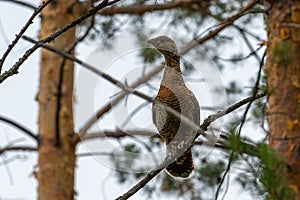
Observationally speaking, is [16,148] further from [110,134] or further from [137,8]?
[137,8]

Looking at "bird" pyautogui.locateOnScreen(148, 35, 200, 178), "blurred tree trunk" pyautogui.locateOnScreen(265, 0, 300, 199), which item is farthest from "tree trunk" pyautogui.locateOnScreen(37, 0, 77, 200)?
"bird" pyautogui.locateOnScreen(148, 35, 200, 178)

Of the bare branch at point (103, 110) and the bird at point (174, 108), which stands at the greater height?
the bare branch at point (103, 110)

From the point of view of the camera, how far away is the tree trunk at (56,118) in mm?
5043

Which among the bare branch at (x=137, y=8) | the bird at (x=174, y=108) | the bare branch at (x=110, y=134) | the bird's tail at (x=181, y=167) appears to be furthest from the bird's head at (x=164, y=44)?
the bare branch at (x=137, y=8)

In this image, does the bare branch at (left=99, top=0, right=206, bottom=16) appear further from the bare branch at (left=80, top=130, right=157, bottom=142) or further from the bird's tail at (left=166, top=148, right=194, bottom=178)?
the bird's tail at (left=166, top=148, right=194, bottom=178)

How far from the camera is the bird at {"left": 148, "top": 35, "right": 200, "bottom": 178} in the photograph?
8.27ft

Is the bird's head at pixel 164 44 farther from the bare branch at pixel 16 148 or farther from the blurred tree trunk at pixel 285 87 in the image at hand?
the bare branch at pixel 16 148

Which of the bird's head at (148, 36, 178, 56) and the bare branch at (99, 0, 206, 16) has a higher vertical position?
the bare branch at (99, 0, 206, 16)

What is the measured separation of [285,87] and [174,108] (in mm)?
577

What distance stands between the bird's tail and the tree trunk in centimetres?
244

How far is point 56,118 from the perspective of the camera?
5.11 metres

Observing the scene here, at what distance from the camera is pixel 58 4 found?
5.48m

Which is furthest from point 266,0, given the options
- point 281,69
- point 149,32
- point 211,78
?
point 149,32

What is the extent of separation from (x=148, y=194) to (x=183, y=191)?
270 millimetres
